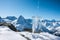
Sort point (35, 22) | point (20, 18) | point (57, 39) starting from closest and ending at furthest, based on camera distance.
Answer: point (57, 39) < point (35, 22) < point (20, 18)

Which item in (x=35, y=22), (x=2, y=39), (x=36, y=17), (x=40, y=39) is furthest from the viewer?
(x=35, y=22)

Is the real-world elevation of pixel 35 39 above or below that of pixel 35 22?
below

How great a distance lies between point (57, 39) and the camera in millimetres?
4391

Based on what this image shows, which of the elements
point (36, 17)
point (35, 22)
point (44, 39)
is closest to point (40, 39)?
point (44, 39)

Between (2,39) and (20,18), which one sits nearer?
(2,39)

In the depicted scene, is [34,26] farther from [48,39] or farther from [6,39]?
[6,39]

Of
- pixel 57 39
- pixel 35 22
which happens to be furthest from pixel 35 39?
pixel 35 22

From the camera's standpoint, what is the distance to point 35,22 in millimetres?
8195

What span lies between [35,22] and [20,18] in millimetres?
73995

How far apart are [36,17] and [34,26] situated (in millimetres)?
1340

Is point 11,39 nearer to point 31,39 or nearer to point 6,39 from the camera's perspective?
point 6,39

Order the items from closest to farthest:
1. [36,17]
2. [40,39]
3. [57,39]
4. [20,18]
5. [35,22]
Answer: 1. [40,39]
2. [57,39]
3. [36,17]
4. [35,22]
5. [20,18]

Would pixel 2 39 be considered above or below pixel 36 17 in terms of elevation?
below

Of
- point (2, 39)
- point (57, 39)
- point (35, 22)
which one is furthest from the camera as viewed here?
point (35, 22)
